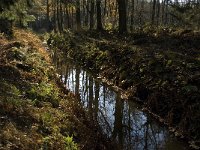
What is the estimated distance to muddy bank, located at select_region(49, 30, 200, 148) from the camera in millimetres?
12531

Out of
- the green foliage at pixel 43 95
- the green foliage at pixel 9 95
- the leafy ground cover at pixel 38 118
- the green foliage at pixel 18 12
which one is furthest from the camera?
the green foliage at pixel 18 12

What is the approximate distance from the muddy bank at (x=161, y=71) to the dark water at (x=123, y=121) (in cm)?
43

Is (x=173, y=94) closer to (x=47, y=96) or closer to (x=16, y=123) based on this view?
(x=47, y=96)

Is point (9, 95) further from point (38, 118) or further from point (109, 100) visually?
point (109, 100)

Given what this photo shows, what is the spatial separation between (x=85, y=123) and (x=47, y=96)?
156 cm

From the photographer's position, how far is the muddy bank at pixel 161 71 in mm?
12531

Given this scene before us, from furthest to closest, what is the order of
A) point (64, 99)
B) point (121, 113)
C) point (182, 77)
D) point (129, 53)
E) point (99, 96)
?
point (129, 53) → point (99, 96) → point (121, 113) → point (182, 77) → point (64, 99)

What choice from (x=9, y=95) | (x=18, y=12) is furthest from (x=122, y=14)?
(x=9, y=95)

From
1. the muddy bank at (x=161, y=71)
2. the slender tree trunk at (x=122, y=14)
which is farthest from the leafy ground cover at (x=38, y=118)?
the slender tree trunk at (x=122, y=14)

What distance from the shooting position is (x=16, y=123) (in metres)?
8.78

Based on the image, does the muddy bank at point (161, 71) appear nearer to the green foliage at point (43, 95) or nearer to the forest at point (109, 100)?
the forest at point (109, 100)

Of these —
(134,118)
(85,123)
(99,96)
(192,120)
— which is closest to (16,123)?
(85,123)

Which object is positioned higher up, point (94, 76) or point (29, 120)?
point (29, 120)

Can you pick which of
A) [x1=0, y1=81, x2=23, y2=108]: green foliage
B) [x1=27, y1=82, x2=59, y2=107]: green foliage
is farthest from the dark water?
[x1=0, y1=81, x2=23, y2=108]: green foliage
